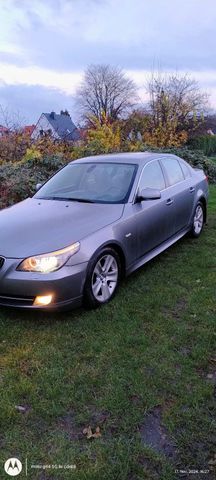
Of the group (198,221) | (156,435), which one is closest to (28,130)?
(198,221)

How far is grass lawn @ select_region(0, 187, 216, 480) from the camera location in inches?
87.7

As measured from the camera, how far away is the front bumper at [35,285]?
3.44 m

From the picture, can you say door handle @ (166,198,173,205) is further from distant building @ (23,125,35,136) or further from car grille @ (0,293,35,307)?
distant building @ (23,125,35,136)

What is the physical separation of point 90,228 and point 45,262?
63 centimetres

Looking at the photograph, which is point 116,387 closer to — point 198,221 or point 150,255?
point 150,255

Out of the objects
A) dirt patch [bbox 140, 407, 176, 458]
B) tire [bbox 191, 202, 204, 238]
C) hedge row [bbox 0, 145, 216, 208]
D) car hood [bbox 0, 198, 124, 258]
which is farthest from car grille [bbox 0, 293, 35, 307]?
hedge row [bbox 0, 145, 216, 208]

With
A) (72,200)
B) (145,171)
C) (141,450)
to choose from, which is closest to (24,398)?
(141,450)

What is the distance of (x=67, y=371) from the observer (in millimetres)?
2990

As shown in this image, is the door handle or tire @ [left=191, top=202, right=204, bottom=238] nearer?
the door handle

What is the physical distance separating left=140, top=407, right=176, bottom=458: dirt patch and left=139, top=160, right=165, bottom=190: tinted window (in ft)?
9.04

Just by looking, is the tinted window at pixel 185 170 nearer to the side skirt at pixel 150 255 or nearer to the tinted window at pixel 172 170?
the tinted window at pixel 172 170

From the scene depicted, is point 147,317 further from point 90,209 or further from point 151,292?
point 90,209

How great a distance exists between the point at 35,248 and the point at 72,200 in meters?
1.19

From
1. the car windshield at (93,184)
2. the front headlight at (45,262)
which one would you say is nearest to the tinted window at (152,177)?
the car windshield at (93,184)
